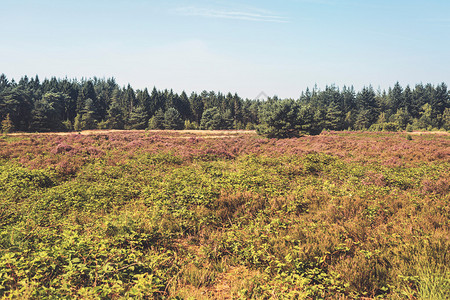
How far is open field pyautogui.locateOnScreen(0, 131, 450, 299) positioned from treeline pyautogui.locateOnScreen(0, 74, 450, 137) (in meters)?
31.5

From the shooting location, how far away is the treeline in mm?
52594

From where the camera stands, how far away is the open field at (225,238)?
3.38 m

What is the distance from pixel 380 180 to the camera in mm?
8875

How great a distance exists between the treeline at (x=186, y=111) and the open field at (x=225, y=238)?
31453 mm

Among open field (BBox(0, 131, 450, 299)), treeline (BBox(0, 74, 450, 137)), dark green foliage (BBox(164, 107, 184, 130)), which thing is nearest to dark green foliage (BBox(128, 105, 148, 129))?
treeline (BBox(0, 74, 450, 137))

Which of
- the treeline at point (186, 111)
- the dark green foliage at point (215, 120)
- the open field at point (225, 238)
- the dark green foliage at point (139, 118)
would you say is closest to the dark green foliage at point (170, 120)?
the treeline at point (186, 111)

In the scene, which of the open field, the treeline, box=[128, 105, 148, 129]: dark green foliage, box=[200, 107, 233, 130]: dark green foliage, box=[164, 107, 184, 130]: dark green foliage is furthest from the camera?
box=[200, 107, 233, 130]: dark green foliage

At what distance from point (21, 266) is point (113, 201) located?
4092 mm

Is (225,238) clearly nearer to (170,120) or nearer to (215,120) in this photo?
(170,120)

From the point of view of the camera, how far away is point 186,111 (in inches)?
3723

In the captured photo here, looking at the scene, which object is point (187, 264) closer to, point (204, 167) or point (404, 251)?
point (404, 251)

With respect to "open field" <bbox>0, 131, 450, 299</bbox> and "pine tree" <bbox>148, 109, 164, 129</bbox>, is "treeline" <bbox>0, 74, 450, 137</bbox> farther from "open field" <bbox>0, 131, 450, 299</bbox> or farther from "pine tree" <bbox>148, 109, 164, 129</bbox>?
"open field" <bbox>0, 131, 450, 299</bbox>

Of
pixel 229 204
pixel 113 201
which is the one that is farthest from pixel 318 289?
pixel 113 201

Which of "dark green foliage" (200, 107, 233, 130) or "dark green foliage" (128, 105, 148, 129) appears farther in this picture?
"dark green foliage" (200, 107, 233, 130)
